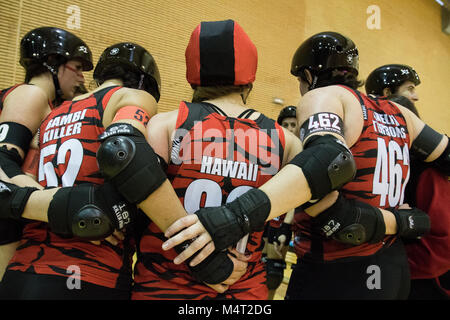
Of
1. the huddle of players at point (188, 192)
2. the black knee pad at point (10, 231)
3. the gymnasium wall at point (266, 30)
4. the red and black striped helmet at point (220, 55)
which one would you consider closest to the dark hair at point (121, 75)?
the huddle of players at point (188, 192)

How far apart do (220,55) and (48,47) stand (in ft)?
5.01

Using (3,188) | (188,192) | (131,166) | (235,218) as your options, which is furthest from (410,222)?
(3,188)

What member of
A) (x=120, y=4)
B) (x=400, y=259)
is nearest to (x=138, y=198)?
(x=400, y=259)

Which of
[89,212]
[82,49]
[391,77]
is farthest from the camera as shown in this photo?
[391,77]

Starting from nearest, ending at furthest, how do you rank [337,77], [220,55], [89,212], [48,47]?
[89,212] < [220,55] < [337,77] < [48,47]

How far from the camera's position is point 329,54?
72.7 inches

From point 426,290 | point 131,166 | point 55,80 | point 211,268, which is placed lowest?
point 426,290

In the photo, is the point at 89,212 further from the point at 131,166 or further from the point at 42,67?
the point at 42,67

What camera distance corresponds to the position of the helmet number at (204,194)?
121 cm

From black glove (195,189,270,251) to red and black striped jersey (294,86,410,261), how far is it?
63 cm

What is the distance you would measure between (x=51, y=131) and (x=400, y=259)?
1.91 m

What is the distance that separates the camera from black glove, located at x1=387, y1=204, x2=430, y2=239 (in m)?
1.53

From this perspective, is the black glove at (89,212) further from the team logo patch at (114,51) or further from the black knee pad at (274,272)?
the black knee pad at (274,272)

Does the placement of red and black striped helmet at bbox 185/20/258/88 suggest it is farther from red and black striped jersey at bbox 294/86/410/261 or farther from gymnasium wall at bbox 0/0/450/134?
gymnasium wall at bbox 0/0/450/134
